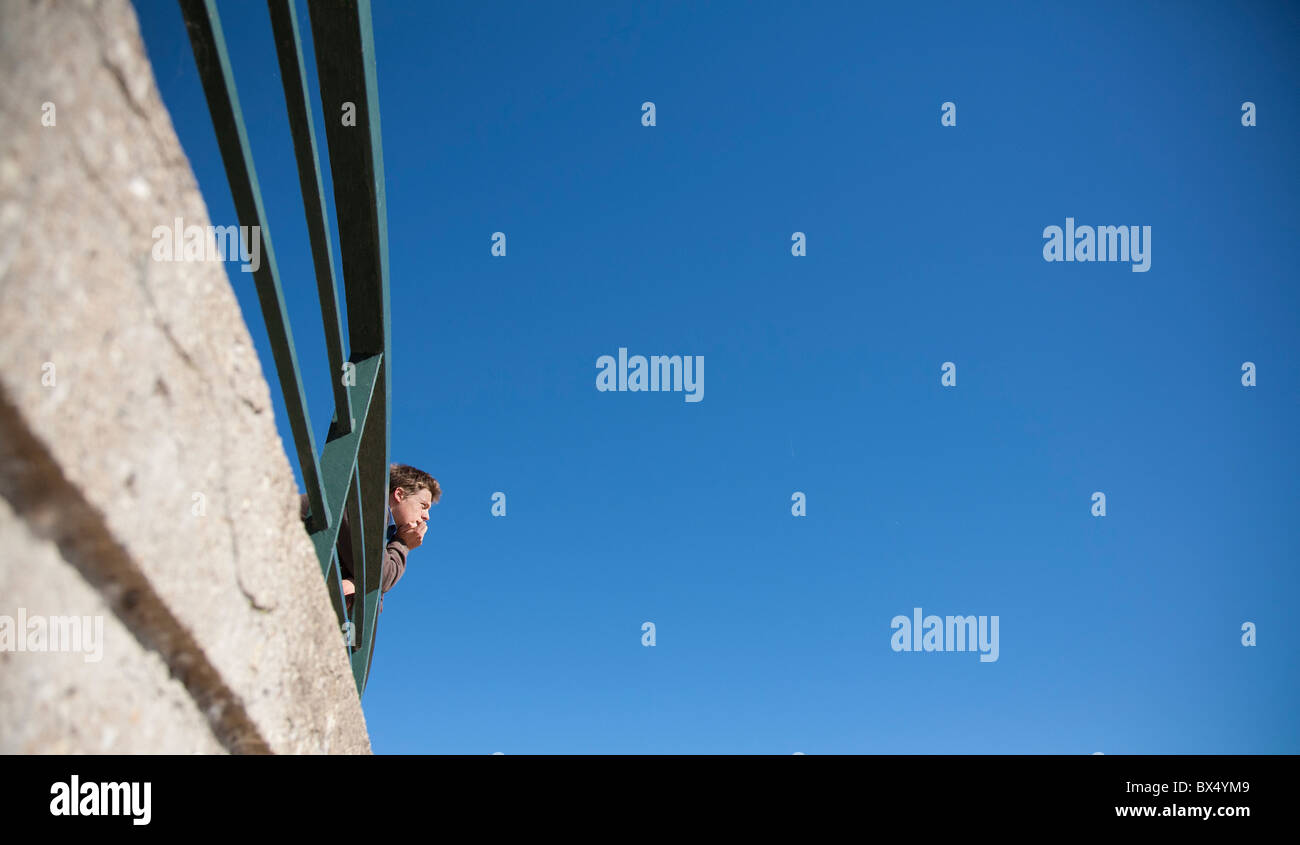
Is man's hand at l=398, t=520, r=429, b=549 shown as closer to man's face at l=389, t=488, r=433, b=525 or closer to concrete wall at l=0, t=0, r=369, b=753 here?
man's face at l=389, t=488, r=433, b=525

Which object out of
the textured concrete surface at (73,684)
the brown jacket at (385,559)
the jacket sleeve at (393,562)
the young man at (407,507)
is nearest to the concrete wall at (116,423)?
the textured concrete surface at (73,684)

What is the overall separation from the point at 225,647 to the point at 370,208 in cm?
124

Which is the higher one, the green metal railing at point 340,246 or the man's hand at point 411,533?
the green metal railing at point 340,246

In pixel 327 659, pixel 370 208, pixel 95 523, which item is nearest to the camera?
pixel 95 523

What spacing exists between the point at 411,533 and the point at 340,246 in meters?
1.68

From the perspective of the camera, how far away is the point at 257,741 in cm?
109

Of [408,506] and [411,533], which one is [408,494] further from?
[411,533]

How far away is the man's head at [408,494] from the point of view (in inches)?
127

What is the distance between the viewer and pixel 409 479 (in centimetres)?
325

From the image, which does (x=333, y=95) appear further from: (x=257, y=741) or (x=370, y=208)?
(x=257, y=741)

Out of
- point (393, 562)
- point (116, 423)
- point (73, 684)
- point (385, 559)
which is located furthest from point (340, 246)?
point (393, 562)

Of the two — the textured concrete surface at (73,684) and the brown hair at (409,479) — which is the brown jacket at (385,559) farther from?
the textured concrete surface at (73,684)
